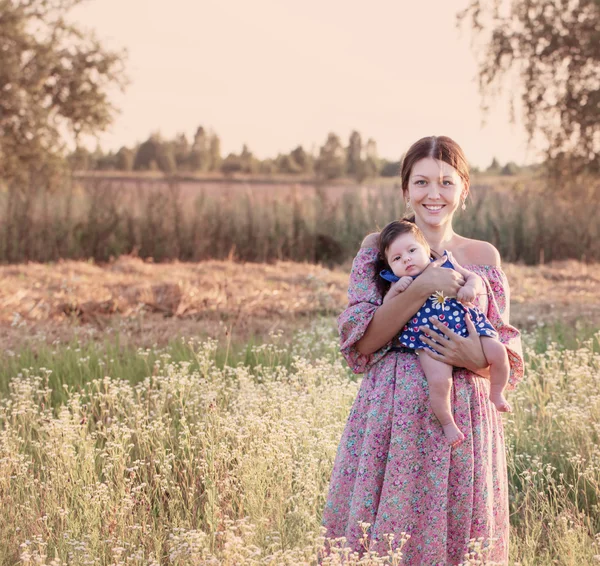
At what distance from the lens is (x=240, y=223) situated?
15.4 meters

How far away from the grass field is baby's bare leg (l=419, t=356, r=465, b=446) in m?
0.39

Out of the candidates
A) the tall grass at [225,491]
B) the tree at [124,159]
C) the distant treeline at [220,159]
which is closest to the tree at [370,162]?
the distant treeline at [220,159]

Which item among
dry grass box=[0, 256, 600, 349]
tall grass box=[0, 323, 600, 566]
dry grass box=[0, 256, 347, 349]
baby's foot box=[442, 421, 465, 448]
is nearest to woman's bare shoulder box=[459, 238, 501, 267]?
baby's foot box=[442, 421, 465, 448]

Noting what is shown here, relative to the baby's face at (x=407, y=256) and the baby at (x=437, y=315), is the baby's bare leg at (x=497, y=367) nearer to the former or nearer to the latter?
the baby at (x=437, y=315)

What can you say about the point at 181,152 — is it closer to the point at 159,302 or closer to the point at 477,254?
the point at 159,302

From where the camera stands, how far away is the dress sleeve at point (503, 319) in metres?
3.31

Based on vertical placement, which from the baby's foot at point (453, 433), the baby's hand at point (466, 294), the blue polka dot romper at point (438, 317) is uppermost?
the baby's hand at point (466, 294)

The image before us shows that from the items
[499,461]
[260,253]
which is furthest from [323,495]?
[260,253]

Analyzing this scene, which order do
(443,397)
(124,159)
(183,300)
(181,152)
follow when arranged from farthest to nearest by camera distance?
1. (181,152)
2. (124,159)
3. (183,300)
4. (443,397)

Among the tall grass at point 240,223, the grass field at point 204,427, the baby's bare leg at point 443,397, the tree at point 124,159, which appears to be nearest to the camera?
the baby's bare leg at point 443,397

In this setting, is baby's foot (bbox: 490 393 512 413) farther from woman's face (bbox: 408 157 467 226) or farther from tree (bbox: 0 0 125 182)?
tree (bbox: 0 0 125 182)

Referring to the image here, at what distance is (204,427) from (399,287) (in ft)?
7.18

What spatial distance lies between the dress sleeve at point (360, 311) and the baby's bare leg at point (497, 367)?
1.25 feet

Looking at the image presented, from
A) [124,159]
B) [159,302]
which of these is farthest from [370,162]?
[159,302]
